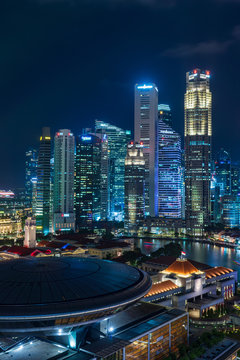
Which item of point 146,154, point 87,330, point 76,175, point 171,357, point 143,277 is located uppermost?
point 146,154

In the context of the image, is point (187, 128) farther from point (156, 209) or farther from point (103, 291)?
point (103, 291)

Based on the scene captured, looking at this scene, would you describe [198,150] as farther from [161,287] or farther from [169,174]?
[161,287]

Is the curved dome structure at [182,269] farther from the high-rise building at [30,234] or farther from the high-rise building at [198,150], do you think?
the high-rise building at [198,150]

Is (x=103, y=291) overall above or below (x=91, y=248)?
above

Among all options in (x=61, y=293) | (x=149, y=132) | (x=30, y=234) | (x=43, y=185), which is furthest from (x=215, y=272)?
(x=149, y=132)

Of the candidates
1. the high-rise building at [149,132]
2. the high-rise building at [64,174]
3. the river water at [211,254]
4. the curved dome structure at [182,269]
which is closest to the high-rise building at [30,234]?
the river water at [211,254]

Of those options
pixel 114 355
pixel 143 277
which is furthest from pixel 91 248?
pixel 114 355
